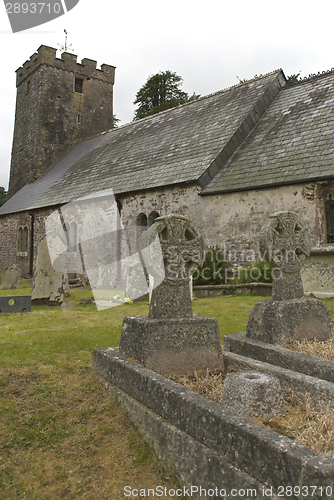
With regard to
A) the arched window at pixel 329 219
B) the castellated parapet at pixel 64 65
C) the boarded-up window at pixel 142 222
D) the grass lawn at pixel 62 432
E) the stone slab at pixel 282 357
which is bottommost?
the grass lawn at pixel 62 432

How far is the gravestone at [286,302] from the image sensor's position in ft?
14.4

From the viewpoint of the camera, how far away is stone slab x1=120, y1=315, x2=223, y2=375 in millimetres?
3816

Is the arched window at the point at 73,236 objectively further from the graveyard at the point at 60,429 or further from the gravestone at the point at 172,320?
the gravestone at the point at 172,320

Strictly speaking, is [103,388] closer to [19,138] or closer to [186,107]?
[186,107]

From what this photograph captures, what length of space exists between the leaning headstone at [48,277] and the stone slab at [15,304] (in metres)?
1.04

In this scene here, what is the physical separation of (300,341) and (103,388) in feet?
7.89

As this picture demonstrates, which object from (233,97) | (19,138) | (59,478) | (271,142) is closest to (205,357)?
(59,478)

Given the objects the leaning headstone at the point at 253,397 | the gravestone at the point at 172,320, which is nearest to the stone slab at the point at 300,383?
the leaning headstone at the point at 253,397

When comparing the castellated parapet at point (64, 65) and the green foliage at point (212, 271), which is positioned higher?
the castellated parapet at point (64, 65)

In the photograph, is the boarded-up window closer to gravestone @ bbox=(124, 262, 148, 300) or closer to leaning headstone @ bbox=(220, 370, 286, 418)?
gravestone @ bbox=(124, 262, 148, 300)

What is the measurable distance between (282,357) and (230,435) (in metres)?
1.76

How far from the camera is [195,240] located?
14.6 feet

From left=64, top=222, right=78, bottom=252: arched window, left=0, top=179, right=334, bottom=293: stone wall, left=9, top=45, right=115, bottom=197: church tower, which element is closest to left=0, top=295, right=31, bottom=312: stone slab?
left=0, top=179, right=334, bottom=293: stone wall

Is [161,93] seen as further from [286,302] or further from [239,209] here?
[286,302]
